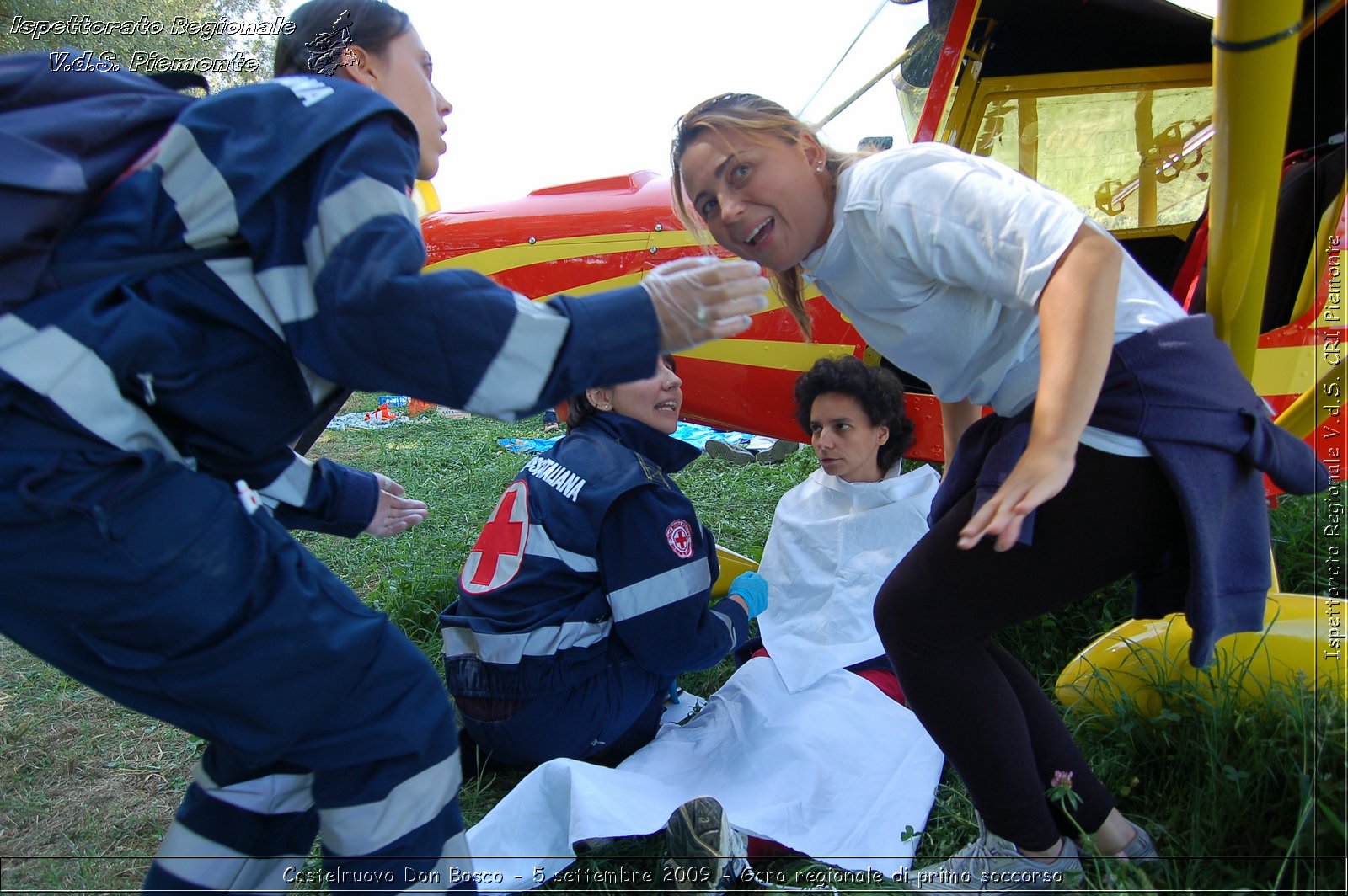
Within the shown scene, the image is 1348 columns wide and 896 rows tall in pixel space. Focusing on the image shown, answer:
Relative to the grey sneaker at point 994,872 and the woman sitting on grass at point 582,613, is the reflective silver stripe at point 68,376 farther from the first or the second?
the grey sneaker at point 994,872

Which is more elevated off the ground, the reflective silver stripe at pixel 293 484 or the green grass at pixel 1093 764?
the reflective silver stripe at pixel 293 484

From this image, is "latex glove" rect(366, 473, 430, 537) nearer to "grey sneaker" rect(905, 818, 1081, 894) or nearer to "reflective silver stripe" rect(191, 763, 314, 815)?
"reflective silver stripe" rect(191, 763, 314, 815)

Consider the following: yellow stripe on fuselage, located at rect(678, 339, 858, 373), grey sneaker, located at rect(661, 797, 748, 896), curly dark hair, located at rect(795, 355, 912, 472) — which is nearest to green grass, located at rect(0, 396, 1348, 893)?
grey sneaker, located at rect(661, 797, 748, 896)

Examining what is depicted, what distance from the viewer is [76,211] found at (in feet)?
3.36

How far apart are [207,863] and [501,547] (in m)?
1.06

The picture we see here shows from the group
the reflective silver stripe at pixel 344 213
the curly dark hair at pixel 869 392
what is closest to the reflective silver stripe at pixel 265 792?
the reflective silver stripe at pixel 344 213

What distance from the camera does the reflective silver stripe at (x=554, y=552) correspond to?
211 centimetres

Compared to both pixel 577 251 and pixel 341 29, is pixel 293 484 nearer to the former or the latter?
pixel 341 29

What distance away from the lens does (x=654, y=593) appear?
207 centimetres

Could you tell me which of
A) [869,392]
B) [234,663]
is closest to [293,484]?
[234,663]

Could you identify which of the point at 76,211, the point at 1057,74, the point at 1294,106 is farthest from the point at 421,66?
the point at 1294,106

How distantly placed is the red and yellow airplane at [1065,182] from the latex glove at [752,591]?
0.86 metres

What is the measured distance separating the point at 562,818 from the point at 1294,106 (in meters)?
3.58

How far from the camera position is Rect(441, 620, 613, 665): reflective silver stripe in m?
2.08
